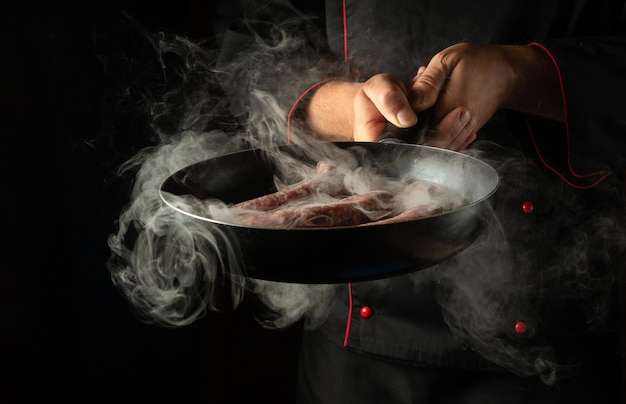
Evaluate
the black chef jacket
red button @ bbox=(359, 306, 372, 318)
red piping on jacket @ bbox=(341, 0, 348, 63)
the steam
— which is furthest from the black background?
red button @ bbox=(359, 306, 372, 318)

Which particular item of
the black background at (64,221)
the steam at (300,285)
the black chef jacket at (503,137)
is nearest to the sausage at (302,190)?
the steam at (300,285)

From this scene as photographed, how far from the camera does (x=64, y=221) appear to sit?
1.81 metres

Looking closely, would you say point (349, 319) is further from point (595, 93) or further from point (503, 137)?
point (595, 93)

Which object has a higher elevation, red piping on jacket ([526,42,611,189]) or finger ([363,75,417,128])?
finger ([363,75,417,128])

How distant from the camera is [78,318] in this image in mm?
1864

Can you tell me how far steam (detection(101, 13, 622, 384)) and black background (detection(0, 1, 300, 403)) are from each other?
67 mm

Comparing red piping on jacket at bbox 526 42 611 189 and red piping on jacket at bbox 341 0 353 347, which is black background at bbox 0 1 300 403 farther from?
red piping on jacket at bbox 526 42 611 189

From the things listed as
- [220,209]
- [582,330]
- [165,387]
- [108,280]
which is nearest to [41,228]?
[108,280]

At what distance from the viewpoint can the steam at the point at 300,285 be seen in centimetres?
142

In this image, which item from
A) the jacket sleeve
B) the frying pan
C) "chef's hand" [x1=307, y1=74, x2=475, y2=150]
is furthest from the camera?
the jacket sleeve

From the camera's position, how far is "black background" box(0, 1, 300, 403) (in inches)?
64.3

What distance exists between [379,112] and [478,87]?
22 centimetres

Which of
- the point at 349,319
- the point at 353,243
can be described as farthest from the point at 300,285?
the point at 353,243

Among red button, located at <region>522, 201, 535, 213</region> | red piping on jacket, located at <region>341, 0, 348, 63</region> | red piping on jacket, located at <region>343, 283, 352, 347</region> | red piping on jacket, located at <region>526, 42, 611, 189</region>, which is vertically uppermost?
red piping on jacket, located at <region>341, 0, 348, 63</region>
